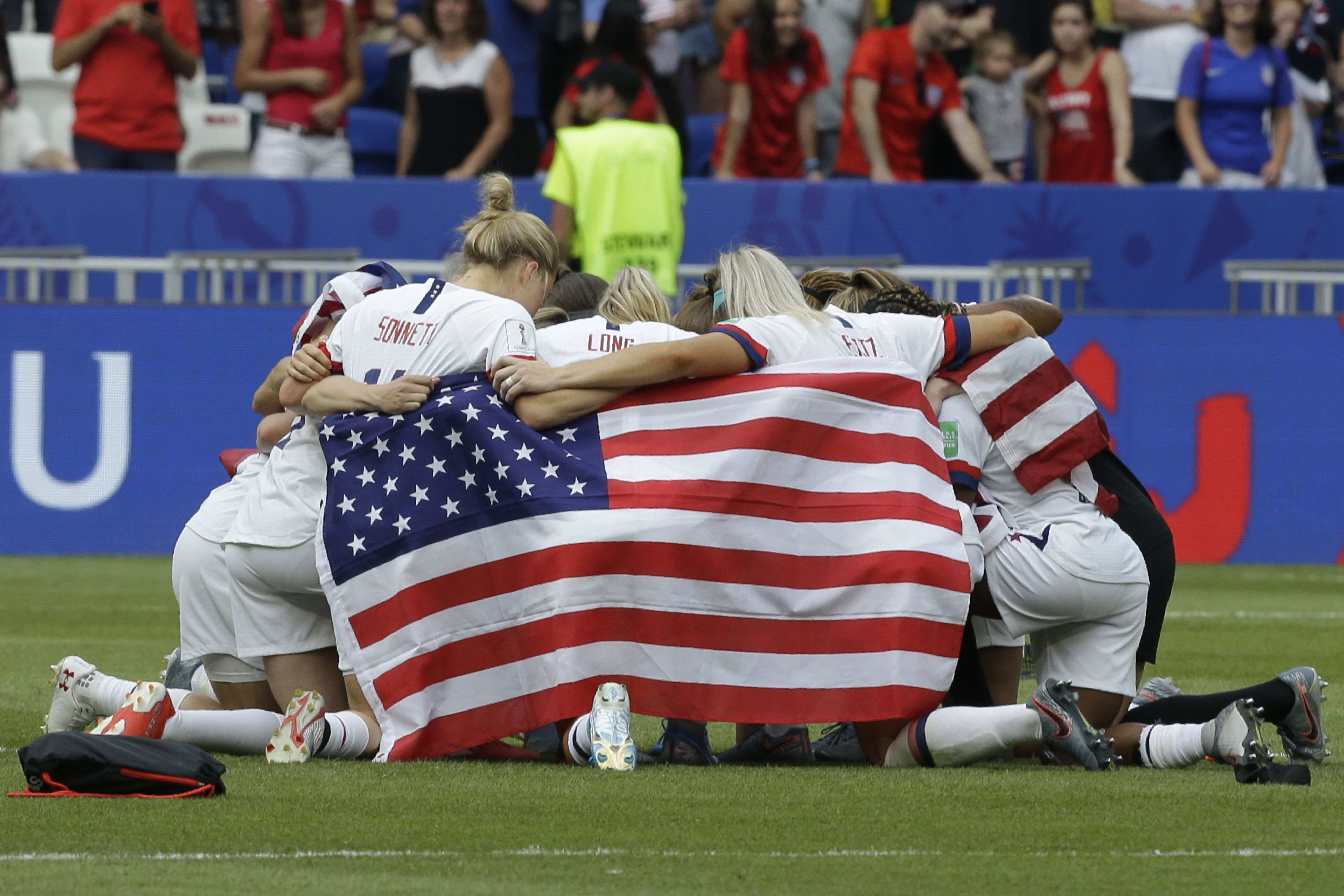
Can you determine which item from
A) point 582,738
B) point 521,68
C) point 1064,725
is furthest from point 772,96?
point 1064,725

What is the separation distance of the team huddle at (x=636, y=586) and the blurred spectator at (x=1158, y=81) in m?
9.56

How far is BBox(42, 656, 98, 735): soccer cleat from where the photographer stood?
6.10 meters

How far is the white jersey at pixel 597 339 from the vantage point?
19.7ft

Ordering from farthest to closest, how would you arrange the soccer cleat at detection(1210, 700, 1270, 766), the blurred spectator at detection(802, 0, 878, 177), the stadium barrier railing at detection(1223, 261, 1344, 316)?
the blurred spectator at detection(802, 0, 878, 177), the stadium barrier railing at detection(1223, 261, 1344, 316), the soccer cleat at detection(1210, 700, 1270, 766)

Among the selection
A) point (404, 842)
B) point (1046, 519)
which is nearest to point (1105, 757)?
point (1046, 519)

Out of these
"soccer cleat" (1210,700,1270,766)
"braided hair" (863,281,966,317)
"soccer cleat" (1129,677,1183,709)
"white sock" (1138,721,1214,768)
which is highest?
"braided hair" (863,281,966,317)

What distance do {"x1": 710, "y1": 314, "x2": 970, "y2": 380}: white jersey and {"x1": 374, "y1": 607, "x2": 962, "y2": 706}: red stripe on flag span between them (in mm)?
732

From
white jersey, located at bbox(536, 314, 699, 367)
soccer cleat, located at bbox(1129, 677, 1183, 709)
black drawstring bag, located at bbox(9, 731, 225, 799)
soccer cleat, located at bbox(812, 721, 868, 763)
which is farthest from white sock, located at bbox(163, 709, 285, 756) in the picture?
soccer cleat, located at bbox(1129, 677, 1183, 709)

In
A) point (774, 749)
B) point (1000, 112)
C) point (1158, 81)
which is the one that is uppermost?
point (1158, 81)

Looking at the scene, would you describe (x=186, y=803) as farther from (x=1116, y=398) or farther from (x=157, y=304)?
(x=1116, y=398)

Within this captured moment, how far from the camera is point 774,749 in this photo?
618 centimetres

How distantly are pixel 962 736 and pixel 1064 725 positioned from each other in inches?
12.9

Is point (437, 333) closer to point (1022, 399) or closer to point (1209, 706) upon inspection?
point (1022, 399)

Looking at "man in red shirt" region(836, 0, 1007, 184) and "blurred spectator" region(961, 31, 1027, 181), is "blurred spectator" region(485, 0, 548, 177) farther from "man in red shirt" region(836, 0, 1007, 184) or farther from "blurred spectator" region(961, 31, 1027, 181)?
"blurred spectator" region(961, 31, 1027, 181)
